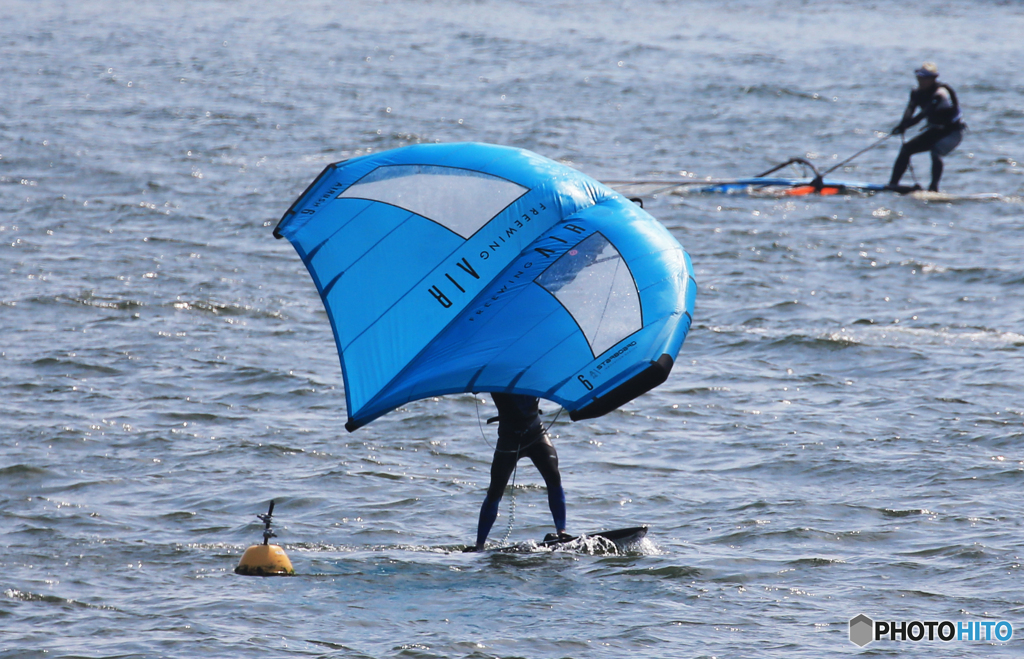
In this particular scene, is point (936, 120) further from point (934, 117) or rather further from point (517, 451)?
point (517, 451)

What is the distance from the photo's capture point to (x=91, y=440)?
11031 mm

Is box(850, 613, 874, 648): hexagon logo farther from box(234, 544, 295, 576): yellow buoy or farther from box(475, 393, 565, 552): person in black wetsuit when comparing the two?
box(234, 544, 295, 576): yellow buoy

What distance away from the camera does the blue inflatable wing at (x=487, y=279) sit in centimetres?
792

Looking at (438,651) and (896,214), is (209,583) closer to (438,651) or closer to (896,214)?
(438,651)

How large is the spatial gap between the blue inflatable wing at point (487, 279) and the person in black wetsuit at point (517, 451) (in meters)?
0.73

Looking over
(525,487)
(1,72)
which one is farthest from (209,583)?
(1,72)

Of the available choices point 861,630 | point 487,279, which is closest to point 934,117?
point 487,279

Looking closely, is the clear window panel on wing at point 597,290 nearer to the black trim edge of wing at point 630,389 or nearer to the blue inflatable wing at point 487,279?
the blue inflatable wing at point 487,279

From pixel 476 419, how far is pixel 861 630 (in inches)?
208

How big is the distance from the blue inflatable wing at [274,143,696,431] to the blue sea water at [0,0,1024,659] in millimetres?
1445

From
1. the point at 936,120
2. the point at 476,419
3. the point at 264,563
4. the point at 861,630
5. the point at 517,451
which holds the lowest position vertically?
the point at 861,630

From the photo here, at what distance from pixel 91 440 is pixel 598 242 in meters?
5.29

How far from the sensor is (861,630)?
7.70 metres

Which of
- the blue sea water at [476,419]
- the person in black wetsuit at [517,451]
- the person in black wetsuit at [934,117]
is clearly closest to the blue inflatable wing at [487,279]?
the person in black wetsuit at [517,451]
